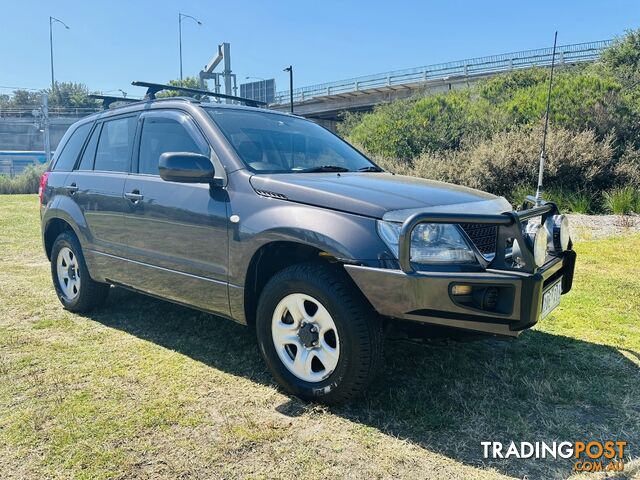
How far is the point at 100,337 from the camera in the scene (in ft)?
13.4

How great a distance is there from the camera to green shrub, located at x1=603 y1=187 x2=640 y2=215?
10.2 m

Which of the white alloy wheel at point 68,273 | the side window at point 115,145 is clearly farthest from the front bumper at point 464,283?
the white alloy wheel at point 68,273

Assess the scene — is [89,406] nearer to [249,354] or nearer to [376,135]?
[249,354]

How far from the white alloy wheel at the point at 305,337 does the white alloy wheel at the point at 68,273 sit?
2556 mm

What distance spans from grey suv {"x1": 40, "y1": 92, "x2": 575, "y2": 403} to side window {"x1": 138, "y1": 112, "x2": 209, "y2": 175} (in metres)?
0.02

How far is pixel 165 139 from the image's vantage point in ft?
12.6

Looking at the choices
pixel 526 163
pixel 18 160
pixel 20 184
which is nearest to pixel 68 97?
pixel 18 160

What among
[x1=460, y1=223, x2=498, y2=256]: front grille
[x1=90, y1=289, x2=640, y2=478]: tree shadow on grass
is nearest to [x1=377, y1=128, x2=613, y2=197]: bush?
[x1=90, y1=289, x2=640, y2=478]: tree shadow on grass

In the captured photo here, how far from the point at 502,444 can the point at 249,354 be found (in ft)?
6.06

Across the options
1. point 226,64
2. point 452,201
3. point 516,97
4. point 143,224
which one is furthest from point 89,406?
point 226,64

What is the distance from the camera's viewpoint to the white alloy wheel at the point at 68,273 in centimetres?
471

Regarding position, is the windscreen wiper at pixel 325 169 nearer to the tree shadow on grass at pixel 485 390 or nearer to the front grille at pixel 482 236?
the front grille at pixel 482 236

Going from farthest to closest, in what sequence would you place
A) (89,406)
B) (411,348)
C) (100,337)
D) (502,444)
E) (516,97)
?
(516,97)
(100,337)
(411,348)
(89,406)
(502,444)

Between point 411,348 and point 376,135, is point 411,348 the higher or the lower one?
the lower one
